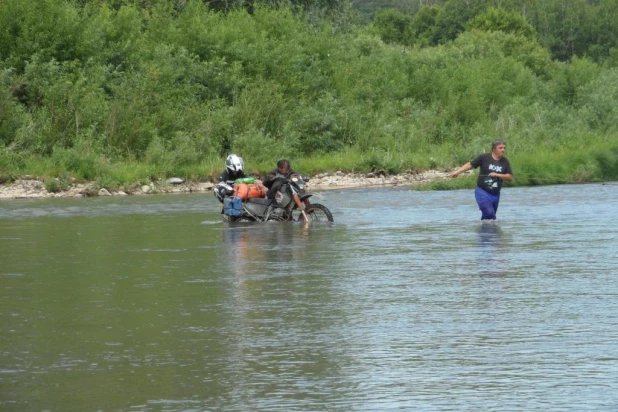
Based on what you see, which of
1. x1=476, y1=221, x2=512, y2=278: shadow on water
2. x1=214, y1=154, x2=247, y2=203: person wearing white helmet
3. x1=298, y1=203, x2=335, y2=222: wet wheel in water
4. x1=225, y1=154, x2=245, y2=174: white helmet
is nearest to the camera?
x1=476, y1=221, x2=512, y2=278: shadow on water

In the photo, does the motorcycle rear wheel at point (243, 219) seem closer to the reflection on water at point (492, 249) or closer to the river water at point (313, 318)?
the river water at point (313, 318)

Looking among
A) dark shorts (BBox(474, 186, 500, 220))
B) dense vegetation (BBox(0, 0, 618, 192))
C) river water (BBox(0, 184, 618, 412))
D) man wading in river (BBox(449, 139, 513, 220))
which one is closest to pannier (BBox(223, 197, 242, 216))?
river water (BBox(0, 184, 618, 412))

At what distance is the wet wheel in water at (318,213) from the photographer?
2339 centimetres

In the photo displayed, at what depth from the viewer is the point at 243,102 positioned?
46.2 metres

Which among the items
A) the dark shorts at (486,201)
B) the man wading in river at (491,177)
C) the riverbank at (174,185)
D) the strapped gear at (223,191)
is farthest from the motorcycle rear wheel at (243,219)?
the riverbank at (174,185)

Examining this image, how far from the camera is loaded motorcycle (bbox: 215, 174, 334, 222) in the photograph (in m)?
23.2

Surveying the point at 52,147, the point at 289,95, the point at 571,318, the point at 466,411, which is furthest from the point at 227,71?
the point at 466,411

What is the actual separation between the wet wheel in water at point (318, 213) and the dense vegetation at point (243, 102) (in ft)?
41.7

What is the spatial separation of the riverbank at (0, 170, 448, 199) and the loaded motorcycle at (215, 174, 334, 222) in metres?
11.6

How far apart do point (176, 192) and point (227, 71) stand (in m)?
14.4

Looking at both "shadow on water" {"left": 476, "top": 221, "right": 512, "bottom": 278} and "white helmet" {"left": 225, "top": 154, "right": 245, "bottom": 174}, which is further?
"white helmet" {"left": 225, "top": 154, "right": 245, "bottom": 174}

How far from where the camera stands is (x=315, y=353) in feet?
33.2

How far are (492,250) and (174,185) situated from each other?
811 inches

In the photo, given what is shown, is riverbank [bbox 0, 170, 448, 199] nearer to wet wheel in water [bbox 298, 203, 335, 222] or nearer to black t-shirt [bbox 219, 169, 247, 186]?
black t-shirt [bbox 219, 169, 247, 186]
